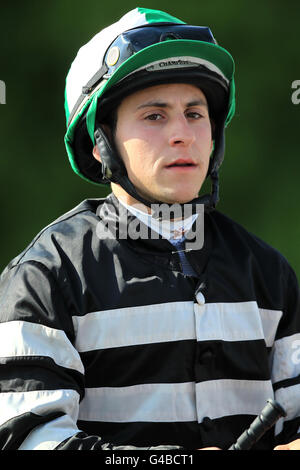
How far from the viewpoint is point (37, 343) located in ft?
8.23

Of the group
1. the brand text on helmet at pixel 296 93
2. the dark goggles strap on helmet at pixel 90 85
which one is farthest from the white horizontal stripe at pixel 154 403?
the brand text on helmet at pixel 296 93

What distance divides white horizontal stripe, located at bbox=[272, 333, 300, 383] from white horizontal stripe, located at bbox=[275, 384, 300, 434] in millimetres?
45

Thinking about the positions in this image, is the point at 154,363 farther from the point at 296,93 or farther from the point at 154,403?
the point at 296,93

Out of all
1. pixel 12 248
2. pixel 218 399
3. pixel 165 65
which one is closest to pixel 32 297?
pixel 218 399

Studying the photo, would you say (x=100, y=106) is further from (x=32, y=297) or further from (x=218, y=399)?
(x=218, y=399)

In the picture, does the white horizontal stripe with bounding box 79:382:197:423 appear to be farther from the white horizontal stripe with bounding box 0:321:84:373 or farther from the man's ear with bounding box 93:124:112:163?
the man's ear with bounding box 93:124:112:163

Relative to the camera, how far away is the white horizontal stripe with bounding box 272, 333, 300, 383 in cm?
290

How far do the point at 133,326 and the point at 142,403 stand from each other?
0.22 metres

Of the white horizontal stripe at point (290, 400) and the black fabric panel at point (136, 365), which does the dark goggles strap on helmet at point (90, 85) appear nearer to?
the black fabric panel at point (136, 365)

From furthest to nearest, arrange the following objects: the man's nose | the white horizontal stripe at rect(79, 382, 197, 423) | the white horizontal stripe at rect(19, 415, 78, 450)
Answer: the man's nose → the white horizontal stripe at rect(79, 382, 197, 423) → the white horizontal stripe at rect(19, 415, 78, 450)

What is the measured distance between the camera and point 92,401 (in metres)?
2.66

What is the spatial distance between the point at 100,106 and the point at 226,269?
0.65m

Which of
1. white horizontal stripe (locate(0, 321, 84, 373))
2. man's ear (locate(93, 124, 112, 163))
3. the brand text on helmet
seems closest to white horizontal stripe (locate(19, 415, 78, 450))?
white horizontal stripe (locate(0, 321, 84, 373))

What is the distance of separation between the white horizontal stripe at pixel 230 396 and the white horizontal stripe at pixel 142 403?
42 millimetres
